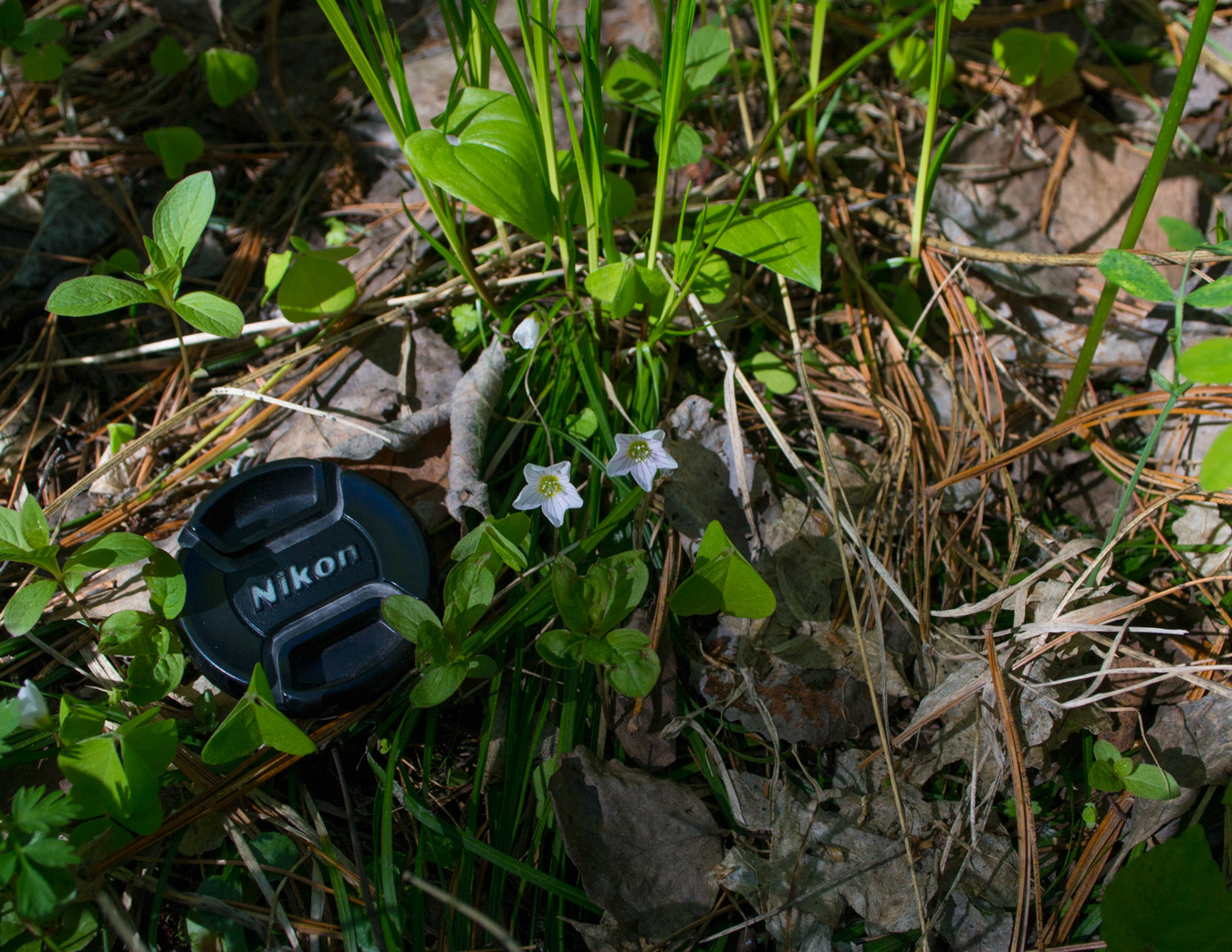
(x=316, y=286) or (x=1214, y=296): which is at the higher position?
(x=316, y=286)

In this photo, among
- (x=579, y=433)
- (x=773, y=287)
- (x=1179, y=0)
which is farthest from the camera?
(x=1179, y=0)

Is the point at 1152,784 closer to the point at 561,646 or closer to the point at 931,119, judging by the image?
the point at 561,646

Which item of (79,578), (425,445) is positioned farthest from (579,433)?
(79,578)

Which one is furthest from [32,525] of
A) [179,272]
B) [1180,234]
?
→ [1180,234]

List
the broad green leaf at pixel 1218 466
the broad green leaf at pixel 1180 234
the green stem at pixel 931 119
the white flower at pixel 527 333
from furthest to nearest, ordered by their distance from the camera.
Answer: the broad green leaf at pixel 1180 234
the white flower at pixel 527 333
the green stem at pixel 931 119
the broad green leaf at pixel 1218 466

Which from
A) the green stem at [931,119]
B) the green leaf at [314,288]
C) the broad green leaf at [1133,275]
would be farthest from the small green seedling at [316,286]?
the broad green leaf at [1133,275]

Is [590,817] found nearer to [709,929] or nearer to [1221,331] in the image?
[709,929]

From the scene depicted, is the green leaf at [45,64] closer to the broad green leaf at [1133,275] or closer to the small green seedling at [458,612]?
the small green seedling at [458,612]
